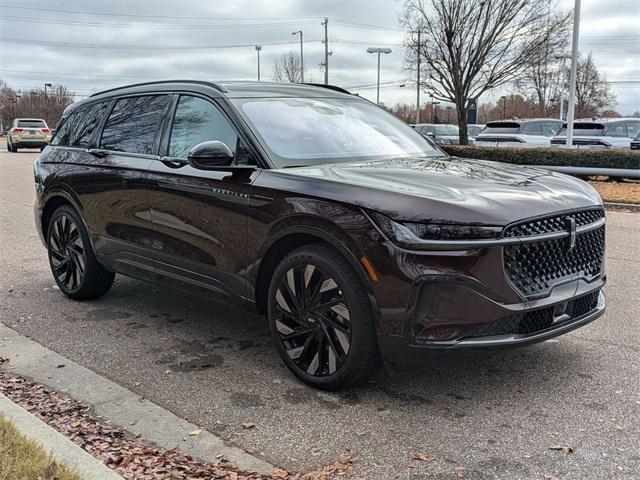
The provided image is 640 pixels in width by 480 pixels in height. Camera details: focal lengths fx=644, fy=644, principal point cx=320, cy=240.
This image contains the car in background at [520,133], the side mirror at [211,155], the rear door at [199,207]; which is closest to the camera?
the side mirror at [211,155]

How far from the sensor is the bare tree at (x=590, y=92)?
6381 centimetres

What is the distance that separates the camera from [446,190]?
3.44 meters

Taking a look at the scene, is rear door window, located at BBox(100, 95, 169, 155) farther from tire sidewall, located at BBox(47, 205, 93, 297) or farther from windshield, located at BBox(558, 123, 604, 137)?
windshield, located at BBox(558, 123, 604, 137)

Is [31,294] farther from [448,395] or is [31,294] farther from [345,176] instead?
[448,395]

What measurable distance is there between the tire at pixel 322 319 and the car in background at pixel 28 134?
32.9 meters

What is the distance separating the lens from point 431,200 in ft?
10.8

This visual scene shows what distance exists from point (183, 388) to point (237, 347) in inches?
29.5

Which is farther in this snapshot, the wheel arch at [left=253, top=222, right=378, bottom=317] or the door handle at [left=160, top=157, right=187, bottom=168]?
the door handle at [left=160, top=157, right=187, bottom=168]

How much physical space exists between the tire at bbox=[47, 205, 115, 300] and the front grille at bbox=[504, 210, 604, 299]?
376cm

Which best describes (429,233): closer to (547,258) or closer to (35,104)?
(547,258)

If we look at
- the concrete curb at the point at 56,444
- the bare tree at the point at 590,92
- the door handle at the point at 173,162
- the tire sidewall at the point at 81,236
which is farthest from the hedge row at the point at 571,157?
the bare tree at the point at 590,92

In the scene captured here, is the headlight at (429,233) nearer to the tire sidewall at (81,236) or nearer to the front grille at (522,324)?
the front grille at (522,324)

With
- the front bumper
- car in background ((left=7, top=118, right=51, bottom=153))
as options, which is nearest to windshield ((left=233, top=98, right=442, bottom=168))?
the front bumper

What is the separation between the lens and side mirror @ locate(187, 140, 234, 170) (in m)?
3.99
